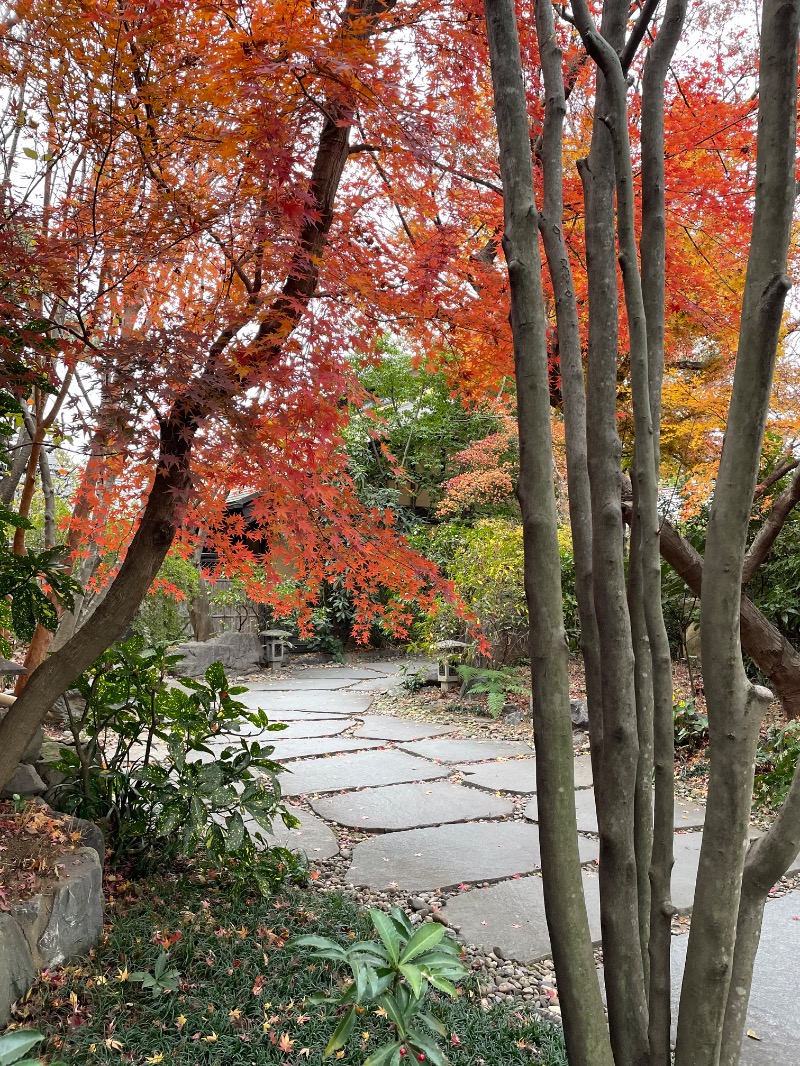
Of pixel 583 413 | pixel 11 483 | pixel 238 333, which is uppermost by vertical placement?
pixel 238 333

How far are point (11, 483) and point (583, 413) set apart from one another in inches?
127

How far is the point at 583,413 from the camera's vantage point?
1139 mm

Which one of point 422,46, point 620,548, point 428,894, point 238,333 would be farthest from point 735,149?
point 428,894

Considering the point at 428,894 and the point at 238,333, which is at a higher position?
the point at 238,333

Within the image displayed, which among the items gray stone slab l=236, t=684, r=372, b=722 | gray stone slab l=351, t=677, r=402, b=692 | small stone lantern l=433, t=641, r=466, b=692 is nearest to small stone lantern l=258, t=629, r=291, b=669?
gray stone slab l=351, t=677, r=402, b=692

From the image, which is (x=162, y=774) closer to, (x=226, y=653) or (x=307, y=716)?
(x=307, y=716)

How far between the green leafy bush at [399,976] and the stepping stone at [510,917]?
91 centimetres

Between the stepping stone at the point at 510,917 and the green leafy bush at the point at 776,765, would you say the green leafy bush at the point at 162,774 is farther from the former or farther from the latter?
the green leafy bush at the point at 776,765

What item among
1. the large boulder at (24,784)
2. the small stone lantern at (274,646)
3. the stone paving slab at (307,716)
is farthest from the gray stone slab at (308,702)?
the large boulder at (24,784)

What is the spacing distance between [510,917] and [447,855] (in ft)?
1.89

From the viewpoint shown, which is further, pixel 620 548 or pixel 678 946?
pixel 678 946

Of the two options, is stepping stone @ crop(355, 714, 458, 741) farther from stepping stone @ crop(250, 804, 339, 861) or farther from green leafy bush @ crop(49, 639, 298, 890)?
green leafy bush @ crop(49, 639, 298, 890)

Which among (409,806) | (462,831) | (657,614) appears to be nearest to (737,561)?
(657,614)

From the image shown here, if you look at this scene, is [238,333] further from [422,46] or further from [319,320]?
[422,46]
